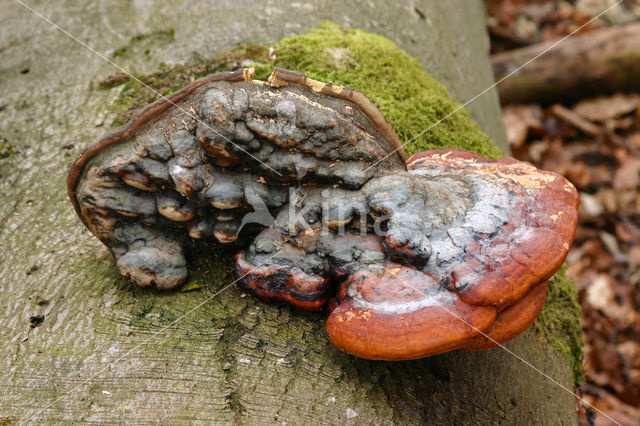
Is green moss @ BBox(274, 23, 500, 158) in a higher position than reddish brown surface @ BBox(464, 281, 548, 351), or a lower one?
higher

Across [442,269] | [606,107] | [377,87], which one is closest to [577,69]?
[606,107]

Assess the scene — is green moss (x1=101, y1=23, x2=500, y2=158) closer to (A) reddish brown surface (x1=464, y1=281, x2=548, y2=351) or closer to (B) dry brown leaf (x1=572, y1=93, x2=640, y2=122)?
(A) reddish brown surface (x1=464, y1=281, x2=548, y2=351)

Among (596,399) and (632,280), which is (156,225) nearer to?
(596,399)

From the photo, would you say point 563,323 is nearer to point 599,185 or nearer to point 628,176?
point 599,185

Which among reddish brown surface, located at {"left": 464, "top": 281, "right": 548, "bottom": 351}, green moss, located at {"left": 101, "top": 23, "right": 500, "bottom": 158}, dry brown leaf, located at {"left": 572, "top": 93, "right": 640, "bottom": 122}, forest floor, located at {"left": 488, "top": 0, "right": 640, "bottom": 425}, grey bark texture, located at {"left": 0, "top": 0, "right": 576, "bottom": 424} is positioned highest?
green moss, located at {"left": 101, "top": 23, "right": 500, "bottom": 158}

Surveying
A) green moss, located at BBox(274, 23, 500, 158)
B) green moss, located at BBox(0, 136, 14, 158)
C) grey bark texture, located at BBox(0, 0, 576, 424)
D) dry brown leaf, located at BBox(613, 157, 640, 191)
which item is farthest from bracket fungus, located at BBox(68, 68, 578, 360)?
dry brown leaf, located at BBox(613, 157, 640, 191)

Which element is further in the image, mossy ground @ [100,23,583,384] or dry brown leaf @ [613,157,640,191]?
dry brown leaf @ [613,157,640,191]

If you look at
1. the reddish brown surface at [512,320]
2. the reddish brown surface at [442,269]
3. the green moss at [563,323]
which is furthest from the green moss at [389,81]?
the reddish brown surface at [512,320]
